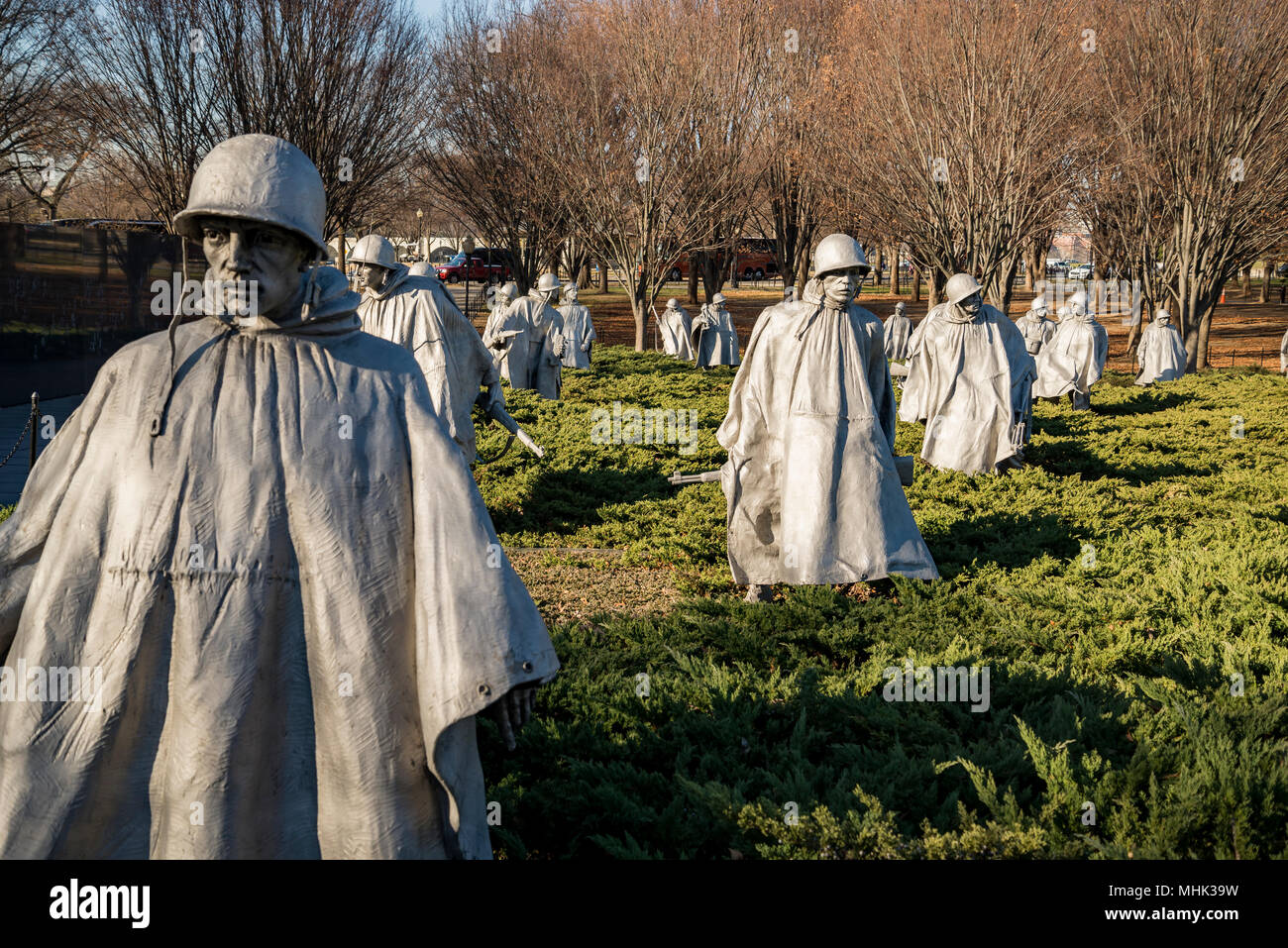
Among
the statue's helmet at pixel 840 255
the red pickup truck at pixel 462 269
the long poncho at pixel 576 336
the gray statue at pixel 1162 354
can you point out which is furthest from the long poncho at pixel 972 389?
the red pickup truck at pixel 462 269

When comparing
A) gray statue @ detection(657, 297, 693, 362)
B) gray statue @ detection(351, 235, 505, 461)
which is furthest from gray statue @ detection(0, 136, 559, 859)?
gray statue @ detection(657, 297, 693, 362)

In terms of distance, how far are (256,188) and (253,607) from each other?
3.20 feet

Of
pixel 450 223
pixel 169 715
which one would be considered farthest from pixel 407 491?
pixel 450 223

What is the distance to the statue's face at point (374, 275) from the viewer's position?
410 inches

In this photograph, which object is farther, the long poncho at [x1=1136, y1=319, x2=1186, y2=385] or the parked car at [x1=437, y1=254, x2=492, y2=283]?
the parked car at [x1=437, y1=254, x2=492, y2=283]

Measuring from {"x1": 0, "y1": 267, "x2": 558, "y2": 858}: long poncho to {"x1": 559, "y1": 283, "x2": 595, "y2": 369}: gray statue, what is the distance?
→ 2465 cm

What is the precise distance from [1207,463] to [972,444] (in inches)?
124

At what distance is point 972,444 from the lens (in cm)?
1348

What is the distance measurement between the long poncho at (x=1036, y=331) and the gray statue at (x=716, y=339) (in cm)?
843

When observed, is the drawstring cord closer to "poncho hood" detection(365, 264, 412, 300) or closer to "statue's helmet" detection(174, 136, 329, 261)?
"statue's helmet" detection(174, 136, 329, 261)

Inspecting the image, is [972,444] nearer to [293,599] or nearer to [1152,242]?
[293,599]

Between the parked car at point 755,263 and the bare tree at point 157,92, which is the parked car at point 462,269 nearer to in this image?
the parked car at point 755,263

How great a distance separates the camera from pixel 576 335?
2838 cm

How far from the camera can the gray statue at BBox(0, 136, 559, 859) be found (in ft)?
9.27
